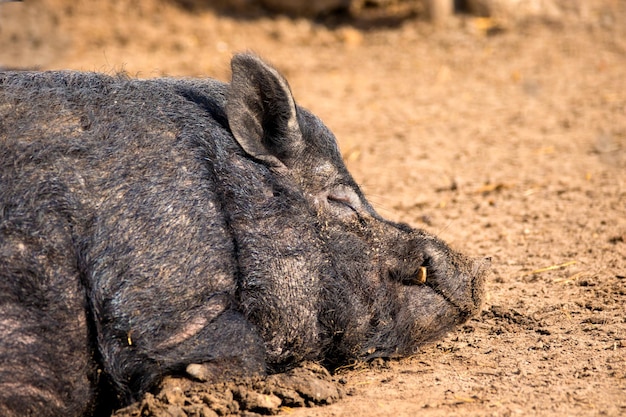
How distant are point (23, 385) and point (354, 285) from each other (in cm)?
163

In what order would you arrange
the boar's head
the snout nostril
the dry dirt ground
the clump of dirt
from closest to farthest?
the clump of dirt
the dry dirt ground
the boar's head
the snout nostril

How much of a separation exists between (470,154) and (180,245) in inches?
206

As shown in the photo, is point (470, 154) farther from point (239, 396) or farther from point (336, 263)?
point (239, 396)

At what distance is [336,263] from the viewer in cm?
436

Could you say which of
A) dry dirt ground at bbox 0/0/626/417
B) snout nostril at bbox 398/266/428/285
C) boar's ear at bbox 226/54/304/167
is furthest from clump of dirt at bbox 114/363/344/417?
boar's ear at bbox 226/54/304/167

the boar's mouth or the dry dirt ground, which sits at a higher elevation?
the boar's mouth

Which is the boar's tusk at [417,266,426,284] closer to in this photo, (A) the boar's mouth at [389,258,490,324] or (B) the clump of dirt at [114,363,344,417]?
(A) the boar's mouth at [389,258,490,324]

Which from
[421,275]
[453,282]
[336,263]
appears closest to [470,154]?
[453,282]

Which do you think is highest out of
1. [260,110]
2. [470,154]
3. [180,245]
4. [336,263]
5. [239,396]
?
[260,110]

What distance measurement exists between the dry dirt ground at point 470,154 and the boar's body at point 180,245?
0.25 metres

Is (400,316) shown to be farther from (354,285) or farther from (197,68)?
(197,68)

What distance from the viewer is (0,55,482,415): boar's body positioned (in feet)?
12.7

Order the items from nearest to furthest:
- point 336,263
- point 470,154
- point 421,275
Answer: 1. point 336,263
2. point 421,275
3. point 470,154

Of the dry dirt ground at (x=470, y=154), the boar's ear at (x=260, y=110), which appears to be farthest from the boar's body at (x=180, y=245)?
the dry dirt ground at (x=470, y=154)
